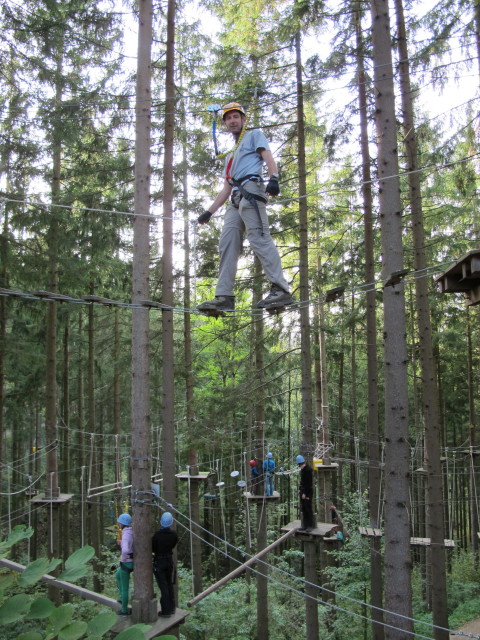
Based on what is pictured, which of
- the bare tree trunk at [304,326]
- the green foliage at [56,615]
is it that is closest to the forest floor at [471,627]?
the bare tree trunk at [304,326]

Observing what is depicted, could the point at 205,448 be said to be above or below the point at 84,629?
below

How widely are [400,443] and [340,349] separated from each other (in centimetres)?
1229

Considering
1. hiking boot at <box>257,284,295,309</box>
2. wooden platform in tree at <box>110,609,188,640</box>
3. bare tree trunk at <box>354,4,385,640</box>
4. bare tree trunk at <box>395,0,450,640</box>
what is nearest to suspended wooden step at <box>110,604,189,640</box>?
wooden platform in tree at <box>110,609,188,640</box>

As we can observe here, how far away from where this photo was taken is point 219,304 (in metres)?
4.01

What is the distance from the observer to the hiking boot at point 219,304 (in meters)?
3.94

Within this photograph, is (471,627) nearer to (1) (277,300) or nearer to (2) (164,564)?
(2) (164,564)

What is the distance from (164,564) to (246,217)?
3.36 meters

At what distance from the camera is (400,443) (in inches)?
179

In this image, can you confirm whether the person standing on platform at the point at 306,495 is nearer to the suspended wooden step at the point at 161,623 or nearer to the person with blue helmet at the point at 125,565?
the suspended wooden step at the point at 161,623

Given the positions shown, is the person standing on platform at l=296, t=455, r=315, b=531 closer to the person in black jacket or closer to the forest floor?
the person in black jacket

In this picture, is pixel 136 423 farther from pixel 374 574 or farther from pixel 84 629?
pixel 374 574

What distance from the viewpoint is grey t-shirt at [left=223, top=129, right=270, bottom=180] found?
393 cm

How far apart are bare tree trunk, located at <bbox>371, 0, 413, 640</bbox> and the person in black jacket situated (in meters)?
1.96

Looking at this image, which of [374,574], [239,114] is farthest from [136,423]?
[374,574]
